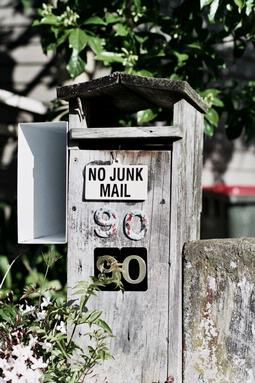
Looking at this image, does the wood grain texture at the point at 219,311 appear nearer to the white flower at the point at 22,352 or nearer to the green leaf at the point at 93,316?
the green leaf at the point at 93,316

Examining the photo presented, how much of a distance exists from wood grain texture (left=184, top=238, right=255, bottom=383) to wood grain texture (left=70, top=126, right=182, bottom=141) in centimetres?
53

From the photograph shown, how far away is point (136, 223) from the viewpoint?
3840 millimetres

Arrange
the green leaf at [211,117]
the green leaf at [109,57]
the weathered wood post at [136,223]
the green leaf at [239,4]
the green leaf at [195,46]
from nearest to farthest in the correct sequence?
the weathered wood post at [136,223], the green leaf at [239,4], the green leaf at [109,57], the green leaf at [195,46], the green leaf at [211,117]

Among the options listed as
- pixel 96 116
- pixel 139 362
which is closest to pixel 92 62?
pixel 96 116

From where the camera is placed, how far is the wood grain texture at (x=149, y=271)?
3.83 meters

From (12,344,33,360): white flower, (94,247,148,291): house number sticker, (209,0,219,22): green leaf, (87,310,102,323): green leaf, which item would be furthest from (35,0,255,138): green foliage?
(12,344,33,360): white flower

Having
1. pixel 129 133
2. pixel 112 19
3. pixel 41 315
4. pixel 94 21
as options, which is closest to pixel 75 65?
pixel 94 21

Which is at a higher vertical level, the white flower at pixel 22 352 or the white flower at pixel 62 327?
the white flower at pixel 62 327

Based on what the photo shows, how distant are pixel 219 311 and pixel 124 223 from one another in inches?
23.5

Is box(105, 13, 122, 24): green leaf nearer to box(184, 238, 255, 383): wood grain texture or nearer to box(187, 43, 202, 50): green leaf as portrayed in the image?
box(187, 43, 202, 50): green leaf


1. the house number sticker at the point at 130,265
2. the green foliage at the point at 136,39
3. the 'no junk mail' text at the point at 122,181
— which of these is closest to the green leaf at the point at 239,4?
the green foliage at the point at 136,39

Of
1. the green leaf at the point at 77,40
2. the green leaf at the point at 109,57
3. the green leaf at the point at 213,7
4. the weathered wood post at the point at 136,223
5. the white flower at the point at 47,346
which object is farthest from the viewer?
the green leaf at the point at 109,57

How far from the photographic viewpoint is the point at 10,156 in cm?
805

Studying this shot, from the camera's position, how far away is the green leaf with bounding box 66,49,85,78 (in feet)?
17.7
